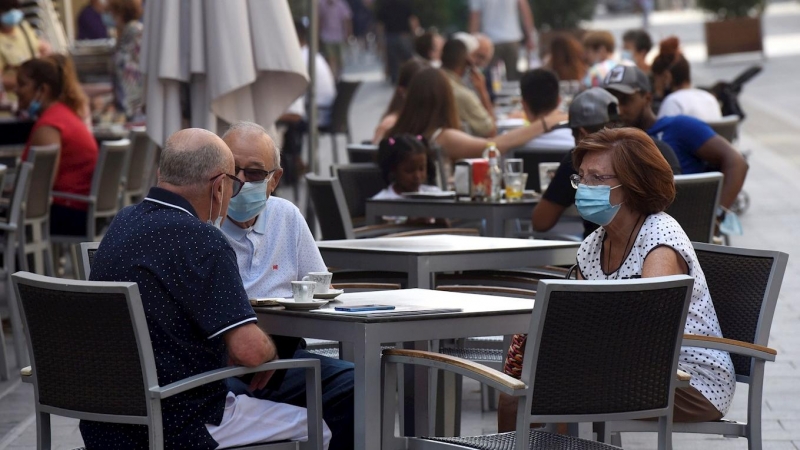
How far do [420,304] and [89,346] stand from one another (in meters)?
0.99

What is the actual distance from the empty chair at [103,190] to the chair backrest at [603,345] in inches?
212

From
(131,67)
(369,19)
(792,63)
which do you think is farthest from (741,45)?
(131,67)

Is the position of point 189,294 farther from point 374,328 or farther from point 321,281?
point 321,281

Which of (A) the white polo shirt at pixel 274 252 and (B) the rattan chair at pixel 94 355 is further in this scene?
(A) the white polo shirt at pixel 274 252

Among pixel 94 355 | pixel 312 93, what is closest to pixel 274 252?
pixel 94 355

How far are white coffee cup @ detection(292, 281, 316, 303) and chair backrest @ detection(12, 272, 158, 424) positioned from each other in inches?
25.2

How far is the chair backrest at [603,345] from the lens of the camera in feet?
11.3

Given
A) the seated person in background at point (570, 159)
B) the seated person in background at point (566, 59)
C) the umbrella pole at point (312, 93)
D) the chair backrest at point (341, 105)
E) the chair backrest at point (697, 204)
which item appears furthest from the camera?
the chair backrest at point (341, 105)

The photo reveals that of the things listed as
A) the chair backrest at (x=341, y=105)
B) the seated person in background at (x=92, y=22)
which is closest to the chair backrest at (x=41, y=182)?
the chair backrest at (x=341, y=105)

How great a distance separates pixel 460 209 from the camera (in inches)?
280

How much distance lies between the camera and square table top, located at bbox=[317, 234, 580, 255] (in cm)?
515

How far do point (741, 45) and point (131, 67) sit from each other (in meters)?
21.8

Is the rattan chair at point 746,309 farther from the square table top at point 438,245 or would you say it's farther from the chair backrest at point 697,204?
the chair backrest at point 697,204

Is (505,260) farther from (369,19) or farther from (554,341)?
(369,19)
